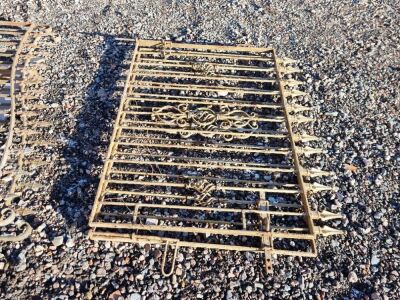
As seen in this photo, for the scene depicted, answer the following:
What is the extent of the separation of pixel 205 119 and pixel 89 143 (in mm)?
1576

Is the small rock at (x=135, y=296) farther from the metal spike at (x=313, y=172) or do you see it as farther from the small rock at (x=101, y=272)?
the metal spike at (x=313, y=172)

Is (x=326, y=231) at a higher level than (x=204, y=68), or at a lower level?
lower

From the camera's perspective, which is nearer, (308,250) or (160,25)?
(308,250)

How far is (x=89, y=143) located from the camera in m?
5.69

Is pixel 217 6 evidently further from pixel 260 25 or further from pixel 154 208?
pixel 154 208

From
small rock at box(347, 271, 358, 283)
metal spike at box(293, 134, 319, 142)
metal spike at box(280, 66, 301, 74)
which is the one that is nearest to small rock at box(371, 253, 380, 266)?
small rock at box(347, 271, 358, 283)

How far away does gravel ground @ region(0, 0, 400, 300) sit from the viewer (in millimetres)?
4320

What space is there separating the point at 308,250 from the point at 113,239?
2087 millimetres

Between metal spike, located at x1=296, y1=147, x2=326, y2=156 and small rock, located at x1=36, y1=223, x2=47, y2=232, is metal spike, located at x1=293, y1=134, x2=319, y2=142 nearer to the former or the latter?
metal spike, located at x1=296, y1=147, x2=326, y2=156

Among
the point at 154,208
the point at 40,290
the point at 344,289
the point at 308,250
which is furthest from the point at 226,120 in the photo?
the point at 40,290

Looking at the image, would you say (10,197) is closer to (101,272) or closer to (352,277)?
(101,272)

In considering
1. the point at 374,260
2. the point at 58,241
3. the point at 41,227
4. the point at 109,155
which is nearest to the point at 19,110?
the point at 109,155

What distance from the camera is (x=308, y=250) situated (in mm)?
4660

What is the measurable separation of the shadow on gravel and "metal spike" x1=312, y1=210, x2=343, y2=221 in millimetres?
2561
